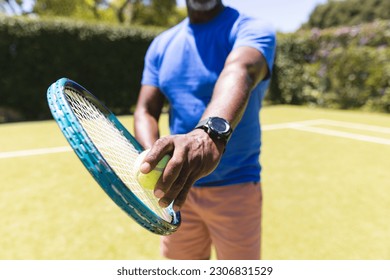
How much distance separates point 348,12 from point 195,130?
57.5 meters

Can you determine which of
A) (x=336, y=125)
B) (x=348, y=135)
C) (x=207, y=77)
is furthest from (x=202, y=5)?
(x=336, y=125)

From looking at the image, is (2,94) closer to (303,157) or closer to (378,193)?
(303,157)

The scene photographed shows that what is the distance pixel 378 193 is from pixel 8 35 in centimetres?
1147

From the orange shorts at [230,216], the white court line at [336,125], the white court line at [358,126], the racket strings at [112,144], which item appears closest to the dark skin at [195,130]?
the racket strings at [112,144]

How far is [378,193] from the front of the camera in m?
5.13

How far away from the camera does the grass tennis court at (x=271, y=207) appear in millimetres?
3590

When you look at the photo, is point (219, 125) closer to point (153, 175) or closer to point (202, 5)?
point (153, 175)

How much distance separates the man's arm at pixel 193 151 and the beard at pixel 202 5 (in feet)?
1.99

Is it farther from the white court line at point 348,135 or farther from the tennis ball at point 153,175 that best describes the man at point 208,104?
the white court line at point 348,135

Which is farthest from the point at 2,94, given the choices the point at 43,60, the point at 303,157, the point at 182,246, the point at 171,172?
the point at 171,172

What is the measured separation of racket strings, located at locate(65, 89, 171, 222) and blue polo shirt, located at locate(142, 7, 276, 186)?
0.39 metres

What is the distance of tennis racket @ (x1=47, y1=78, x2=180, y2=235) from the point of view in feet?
3.39

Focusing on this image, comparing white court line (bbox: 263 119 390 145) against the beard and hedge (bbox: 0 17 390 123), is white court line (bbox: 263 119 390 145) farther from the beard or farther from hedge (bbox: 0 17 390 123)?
the beard

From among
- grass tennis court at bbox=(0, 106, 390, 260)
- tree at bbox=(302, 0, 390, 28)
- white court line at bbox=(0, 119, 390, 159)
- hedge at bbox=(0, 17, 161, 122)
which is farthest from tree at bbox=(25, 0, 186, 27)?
tree at bbox=(302, 0, 390, 28)
